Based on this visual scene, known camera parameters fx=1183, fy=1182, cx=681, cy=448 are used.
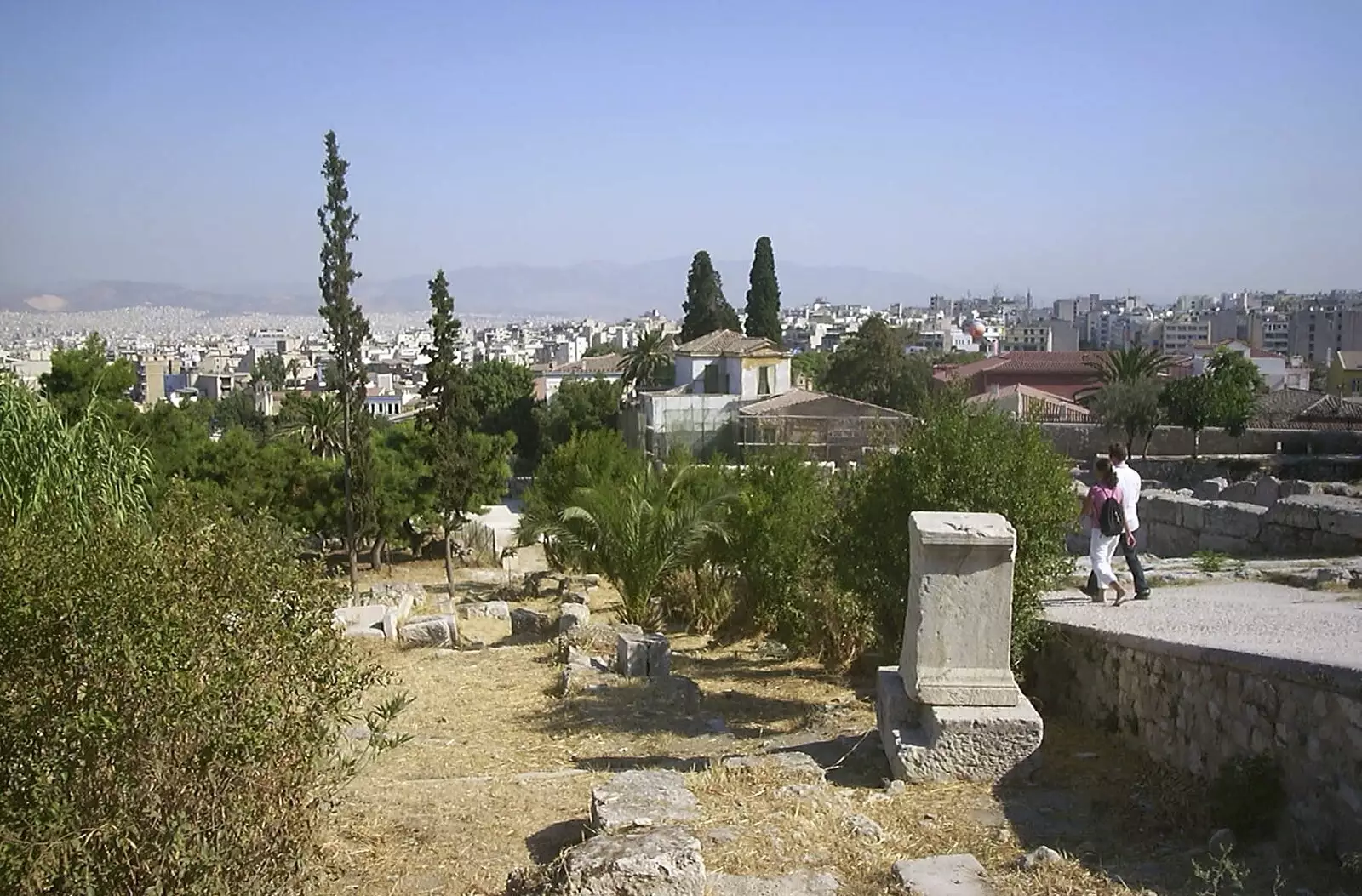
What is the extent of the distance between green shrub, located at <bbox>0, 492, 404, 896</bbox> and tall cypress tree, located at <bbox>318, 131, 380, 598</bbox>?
21317mm

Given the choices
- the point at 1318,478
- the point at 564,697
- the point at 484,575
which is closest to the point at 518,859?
the point at 564,697

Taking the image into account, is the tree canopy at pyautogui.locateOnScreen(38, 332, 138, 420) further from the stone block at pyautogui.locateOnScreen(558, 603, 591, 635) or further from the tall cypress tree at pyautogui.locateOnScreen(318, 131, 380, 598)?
the stone block at pyautogui.locateOnScreen(558, 603, 591, 635)

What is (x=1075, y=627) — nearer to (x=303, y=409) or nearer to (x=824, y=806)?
(x=824, y=806)

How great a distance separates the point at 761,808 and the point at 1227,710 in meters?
2.45

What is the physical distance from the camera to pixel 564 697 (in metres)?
10.1

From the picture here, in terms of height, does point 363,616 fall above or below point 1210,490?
below

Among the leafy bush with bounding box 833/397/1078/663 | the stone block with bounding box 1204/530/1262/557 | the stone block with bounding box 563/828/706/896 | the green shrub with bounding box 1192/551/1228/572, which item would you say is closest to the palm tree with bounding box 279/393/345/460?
the stone block with bounding box 1204/530/1262/557

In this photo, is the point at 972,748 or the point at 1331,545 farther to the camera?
the point at 1331,545

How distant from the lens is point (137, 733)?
13.0 feet

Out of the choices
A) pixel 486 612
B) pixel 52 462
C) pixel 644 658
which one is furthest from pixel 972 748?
pixel 486 612

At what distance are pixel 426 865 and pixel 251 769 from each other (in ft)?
5.60

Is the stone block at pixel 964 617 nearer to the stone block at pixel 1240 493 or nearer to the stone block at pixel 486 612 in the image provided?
the stone block at pixel 486 612

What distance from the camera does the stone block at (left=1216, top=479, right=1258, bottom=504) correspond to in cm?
1664

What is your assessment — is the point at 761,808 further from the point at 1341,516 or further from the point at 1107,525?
the point at 1341,516
